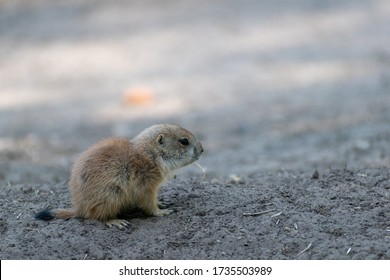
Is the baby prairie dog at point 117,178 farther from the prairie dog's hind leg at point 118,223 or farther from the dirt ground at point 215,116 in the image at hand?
the dirt ground at point 215,116

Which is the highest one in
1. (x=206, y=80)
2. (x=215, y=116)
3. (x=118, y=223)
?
(x=206, y=80)

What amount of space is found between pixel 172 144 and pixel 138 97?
7607mm

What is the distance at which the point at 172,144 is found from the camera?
604 cm

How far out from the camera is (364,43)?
15891 mm

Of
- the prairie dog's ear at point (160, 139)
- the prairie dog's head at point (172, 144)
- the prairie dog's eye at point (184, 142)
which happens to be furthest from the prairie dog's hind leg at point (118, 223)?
the prairie dog's eye at point (184, 142)

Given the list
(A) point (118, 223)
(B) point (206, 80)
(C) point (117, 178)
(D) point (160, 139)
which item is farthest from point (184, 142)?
(B) point (206, 80)

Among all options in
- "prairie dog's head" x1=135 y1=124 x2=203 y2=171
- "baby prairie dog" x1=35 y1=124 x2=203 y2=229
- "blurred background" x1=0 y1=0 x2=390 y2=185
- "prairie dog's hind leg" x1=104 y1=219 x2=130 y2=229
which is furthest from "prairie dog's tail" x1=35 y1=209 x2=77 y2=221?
"blurred background" x1=0 y1=0 x2=390 y2=185

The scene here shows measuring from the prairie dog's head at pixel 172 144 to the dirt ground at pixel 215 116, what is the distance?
309 millimetres

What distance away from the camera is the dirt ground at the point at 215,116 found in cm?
537

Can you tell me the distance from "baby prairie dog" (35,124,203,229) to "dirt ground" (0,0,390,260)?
0.14 meters

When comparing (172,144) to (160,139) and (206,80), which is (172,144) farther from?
(206,80)

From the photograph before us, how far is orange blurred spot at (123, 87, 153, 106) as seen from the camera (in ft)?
44.0

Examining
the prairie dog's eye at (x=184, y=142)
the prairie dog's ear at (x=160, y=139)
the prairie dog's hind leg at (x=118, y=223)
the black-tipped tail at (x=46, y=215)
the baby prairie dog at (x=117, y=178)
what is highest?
the prairie dog's ear at (x=160, y=139)

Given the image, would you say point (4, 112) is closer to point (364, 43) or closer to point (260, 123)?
point (260, 123)
